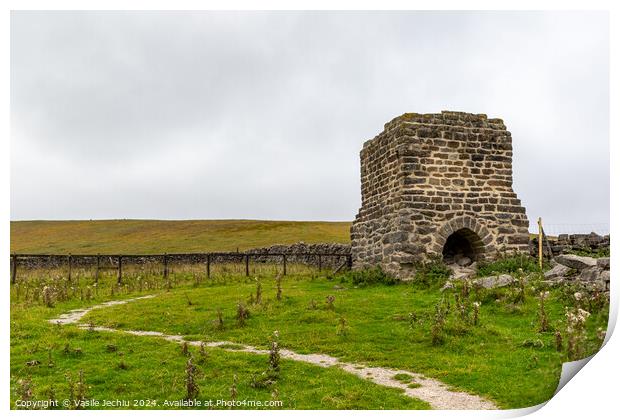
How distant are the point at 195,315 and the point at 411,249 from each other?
7109mm

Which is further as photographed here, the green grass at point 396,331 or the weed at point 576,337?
the weed at point 576,337

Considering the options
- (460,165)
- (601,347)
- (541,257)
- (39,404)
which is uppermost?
(460,165)

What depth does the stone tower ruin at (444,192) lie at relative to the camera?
1845 centimetres

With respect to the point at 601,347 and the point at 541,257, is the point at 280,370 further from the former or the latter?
the point at 541,257

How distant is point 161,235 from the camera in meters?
55.6

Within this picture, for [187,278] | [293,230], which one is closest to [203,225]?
[293,230]

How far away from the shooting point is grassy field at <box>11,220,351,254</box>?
156 ft

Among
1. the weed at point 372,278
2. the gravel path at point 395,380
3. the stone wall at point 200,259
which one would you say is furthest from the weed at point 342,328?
the stone wall at point 200,259

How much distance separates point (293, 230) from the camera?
176ft

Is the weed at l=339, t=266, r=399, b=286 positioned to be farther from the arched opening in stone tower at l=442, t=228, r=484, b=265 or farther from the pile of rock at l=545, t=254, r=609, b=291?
the pile of rock at l=545, t=254, r=609, b=291

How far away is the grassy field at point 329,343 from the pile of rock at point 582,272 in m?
0.55

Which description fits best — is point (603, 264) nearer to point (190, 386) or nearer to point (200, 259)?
point (190, 386)

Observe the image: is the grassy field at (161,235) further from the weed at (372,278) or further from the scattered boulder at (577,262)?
the scattered boulder at (577,262)

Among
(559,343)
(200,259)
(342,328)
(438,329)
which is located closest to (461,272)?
(342,328)
